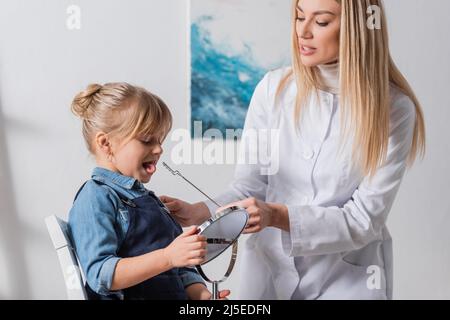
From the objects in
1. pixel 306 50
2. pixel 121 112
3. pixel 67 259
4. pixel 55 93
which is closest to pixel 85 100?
pixel 121 112

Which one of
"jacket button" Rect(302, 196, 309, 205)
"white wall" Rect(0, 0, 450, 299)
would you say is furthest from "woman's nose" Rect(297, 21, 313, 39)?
"jacket button" Rect(302, 196, 309, 205)

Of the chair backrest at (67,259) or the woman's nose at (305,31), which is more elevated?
the woman's nose at (305,31)

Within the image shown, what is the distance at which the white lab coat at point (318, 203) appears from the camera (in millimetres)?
1417

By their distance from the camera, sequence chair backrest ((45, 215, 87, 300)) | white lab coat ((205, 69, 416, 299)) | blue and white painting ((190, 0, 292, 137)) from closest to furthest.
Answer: chair backrest ((45, 215, 87, 300)) < white lab coat ((205, 69, 416, 299)) < blue and white painting ((190, 0, 292, 137))

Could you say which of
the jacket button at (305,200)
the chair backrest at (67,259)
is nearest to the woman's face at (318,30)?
the jacket button at (305,200)

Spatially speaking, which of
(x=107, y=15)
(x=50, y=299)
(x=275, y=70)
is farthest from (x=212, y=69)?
(x=50, y=299)

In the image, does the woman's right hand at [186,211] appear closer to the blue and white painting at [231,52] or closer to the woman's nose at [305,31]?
the blue and white painting at [231,52]

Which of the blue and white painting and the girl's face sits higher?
the blue and white painting

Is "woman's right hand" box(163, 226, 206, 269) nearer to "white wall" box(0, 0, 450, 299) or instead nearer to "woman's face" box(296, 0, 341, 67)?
"white wall" box(0, 0, 450, 299)

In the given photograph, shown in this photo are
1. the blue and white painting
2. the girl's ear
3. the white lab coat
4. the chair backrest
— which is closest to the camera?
the chair backrest

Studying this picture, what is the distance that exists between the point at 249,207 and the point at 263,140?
24 cm

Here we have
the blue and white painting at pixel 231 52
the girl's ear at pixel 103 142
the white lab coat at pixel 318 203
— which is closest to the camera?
the girl's ear at pixel 103 142

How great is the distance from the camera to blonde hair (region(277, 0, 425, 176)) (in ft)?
4.75

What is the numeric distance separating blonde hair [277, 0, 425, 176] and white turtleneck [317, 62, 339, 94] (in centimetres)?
1
